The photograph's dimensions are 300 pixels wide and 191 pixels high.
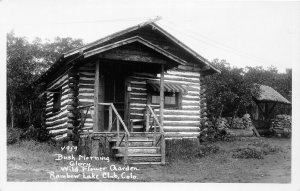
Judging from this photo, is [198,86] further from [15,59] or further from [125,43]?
[15,59]

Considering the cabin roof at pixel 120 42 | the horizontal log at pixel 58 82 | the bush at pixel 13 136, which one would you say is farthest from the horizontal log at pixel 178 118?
the bush at pixel 13 136

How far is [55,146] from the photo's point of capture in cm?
1688

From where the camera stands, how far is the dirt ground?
38.7 ft

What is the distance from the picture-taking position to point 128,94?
16844 millimetres

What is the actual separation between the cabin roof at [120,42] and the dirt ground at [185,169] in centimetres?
362

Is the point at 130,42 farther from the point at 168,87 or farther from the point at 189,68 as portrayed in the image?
the point at 189,68

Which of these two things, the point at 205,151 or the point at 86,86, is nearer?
the point at 86,86

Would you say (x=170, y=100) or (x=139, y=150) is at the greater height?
(x=170, y=100)

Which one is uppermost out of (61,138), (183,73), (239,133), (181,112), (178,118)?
(183,73)

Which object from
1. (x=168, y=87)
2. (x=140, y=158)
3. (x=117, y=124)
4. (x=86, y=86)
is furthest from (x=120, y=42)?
(x=140, y=158)

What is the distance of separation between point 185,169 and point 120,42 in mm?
4990

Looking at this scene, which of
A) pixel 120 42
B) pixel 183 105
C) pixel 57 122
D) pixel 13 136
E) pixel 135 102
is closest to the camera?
pixel 120 42

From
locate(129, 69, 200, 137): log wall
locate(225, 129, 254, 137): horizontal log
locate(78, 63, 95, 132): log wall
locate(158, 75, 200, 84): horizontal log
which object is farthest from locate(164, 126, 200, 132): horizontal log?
locate(225, 129, 254, 137): horizontal log

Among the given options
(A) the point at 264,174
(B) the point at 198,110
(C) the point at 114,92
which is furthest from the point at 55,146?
(A) the point at 264,174
